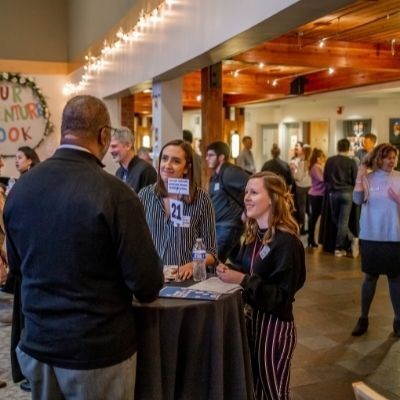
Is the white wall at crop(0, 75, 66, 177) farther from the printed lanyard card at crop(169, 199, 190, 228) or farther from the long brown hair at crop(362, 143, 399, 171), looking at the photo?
the printed lanyard card at crop(169, 199, 190, 228)

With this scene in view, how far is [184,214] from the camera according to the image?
2.98 metres

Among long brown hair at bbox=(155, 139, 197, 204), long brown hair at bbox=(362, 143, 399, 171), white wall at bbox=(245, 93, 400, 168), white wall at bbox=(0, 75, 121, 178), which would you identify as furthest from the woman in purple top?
long brown hair at bbox=(155, 139, 197, 204)

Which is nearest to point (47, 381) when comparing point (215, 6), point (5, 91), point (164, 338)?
point (164, 338)

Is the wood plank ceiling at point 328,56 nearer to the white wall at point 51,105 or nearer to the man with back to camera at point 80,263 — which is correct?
the white wall at point 51,105

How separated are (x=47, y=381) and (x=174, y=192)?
1284 mm

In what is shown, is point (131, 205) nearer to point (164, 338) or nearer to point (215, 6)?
point (164, 338)

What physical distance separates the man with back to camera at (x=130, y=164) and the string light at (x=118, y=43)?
1703 mm

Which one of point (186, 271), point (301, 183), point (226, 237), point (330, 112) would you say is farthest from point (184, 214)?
point (330, 112)

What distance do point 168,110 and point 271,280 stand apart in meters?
4.36

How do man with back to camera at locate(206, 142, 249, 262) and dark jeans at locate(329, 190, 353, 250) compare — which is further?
dark jeans at locate(329, 190, 353, 250)

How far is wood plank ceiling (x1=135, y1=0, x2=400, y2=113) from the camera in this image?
629 centimetres

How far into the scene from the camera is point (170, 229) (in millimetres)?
3002

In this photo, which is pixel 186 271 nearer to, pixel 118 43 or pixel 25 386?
pixel 25 386

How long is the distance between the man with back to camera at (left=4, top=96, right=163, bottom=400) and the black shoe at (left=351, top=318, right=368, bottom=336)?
9.98 feet
